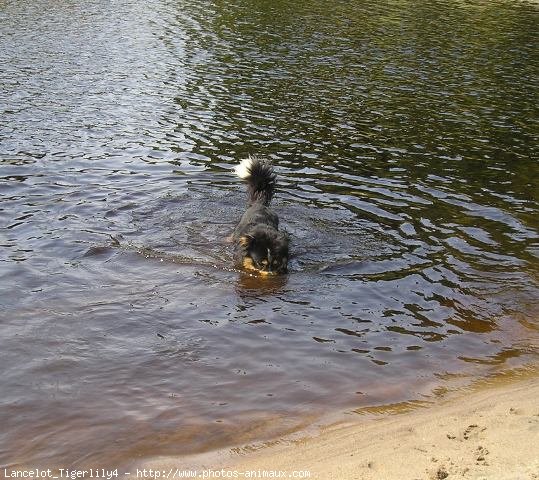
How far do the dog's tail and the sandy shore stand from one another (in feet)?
18.6

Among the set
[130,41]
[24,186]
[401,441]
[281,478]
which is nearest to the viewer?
[281,478]

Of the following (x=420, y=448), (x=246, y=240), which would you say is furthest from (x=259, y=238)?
(x=420, y=448)

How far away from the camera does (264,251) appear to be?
10.5 meters

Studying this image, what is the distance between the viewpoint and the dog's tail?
11.8 m

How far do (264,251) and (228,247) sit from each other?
3.70 ft

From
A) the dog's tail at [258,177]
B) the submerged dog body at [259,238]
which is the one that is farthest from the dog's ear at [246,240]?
the dog's tail at [258,177]

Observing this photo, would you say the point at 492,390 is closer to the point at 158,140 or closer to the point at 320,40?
the point at 158,140

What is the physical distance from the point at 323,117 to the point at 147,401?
14230mm

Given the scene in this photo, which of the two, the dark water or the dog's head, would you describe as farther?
the dog's head

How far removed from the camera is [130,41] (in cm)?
3166

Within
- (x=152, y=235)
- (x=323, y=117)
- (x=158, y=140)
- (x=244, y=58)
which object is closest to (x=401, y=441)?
(x=152, y=235)

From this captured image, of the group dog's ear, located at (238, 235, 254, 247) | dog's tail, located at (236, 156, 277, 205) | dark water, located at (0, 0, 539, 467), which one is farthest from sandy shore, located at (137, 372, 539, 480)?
dog's tail, located at (236, 156, 277, 205)

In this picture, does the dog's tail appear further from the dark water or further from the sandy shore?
the sandy shore

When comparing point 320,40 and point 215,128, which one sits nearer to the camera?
point 215,128
